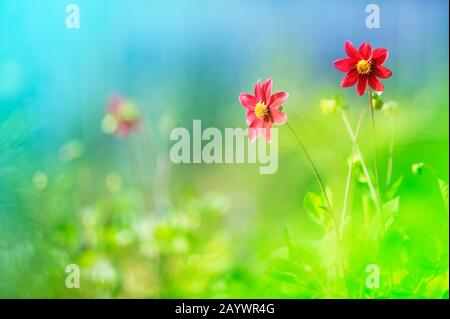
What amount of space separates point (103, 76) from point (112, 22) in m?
0.11

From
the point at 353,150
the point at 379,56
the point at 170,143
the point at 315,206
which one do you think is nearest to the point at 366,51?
the point at 379,56

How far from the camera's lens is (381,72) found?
44.3 inches

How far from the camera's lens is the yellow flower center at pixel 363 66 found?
3.68 ft

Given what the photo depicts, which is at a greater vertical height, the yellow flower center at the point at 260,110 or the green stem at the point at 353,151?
the yellow flower center at the point at 260,110

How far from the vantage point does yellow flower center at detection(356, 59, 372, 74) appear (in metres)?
1.12

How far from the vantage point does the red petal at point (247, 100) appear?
1.14m

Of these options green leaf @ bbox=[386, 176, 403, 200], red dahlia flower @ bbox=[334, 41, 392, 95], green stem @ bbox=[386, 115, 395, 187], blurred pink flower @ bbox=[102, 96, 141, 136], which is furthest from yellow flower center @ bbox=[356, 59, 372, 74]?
blurred pink flower @ bbox=[102, 96, 141, 136]

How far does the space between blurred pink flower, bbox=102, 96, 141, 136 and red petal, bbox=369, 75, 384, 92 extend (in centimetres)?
47

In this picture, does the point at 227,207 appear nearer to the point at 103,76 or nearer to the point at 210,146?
the point at 210,146

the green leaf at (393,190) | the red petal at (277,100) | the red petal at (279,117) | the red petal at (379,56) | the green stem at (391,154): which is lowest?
the green leaf at (393,190)

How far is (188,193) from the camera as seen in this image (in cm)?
120

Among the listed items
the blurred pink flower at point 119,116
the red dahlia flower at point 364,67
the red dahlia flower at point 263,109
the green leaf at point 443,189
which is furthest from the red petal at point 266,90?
the green leaf at point 443,189

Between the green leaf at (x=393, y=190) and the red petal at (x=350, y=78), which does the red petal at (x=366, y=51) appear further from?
the green leaf at (x=393, y=190)
